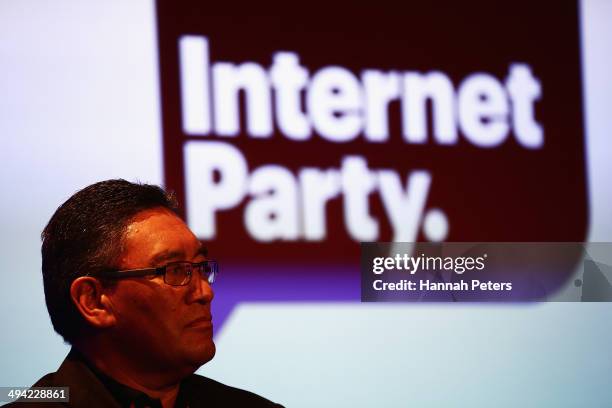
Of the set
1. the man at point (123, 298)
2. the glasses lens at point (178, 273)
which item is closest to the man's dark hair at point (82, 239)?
the man at point (123, 298)

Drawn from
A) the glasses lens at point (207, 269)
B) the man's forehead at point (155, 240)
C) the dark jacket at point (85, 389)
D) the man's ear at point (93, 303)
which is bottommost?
the dark jacket at point (85, 389)

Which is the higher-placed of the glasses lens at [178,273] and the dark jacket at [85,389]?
the glasses lens at [178,273]

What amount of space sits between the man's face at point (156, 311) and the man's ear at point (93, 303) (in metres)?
0.01

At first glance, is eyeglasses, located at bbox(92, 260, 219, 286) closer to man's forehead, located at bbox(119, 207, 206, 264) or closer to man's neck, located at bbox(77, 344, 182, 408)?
man's forehead, located at bbox(119, 207, 206, 264)

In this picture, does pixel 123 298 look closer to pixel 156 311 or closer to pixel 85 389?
pixel 156 311

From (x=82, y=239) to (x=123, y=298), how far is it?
144 millimetres

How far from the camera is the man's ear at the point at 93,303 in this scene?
5.19 ft

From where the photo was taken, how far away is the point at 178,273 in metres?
1.60

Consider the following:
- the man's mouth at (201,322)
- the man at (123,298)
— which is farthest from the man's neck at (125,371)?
the man's mouth at (201,322)

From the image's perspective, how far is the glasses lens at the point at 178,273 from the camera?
1.59m

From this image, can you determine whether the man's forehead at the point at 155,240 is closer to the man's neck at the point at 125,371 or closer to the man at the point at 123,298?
the man at the point at 123,298

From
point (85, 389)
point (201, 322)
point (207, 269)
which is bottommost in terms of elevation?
point (85, 389)

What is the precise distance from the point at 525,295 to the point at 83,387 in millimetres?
1579

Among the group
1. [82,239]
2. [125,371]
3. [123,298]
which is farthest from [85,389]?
[82,239]
